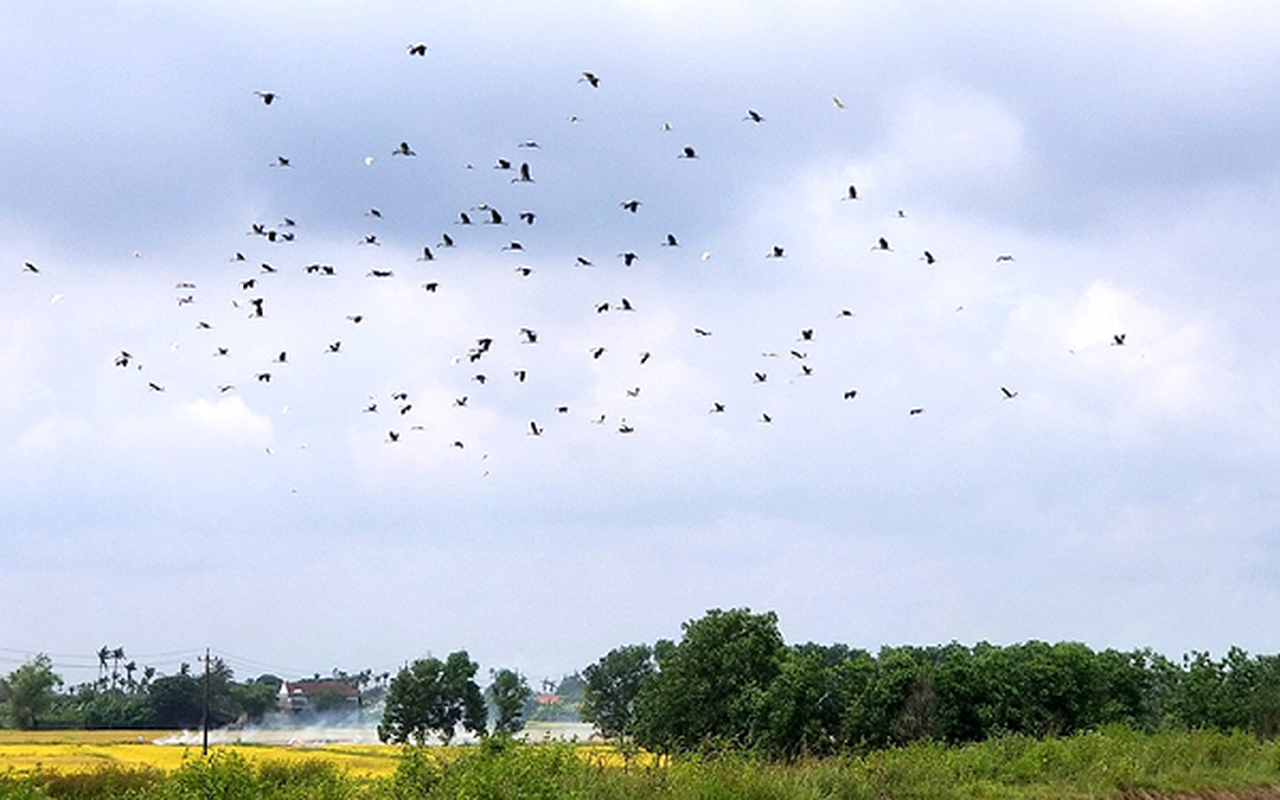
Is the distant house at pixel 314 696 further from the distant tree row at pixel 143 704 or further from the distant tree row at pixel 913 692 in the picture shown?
the distant tree row at pixel 913 692

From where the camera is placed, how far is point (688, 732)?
66.5 m

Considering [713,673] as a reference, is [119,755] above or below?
below

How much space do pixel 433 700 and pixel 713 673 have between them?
4337 cm

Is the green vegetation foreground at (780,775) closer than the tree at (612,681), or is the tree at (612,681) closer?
the green vegetation foreground at (780,775)

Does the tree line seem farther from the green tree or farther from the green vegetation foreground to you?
the green vegetation foreground

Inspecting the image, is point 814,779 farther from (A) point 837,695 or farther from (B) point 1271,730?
(B) point 1271,730

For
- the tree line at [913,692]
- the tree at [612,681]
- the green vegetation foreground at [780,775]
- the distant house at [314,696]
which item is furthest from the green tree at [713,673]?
the distant house at [314,696]

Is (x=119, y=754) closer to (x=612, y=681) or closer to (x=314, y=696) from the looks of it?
(x=612, y=681)

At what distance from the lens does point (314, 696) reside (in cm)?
16488

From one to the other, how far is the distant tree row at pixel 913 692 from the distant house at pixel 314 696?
323 feet

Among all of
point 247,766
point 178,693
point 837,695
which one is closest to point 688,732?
point 837,695

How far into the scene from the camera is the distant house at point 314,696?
6220 inches

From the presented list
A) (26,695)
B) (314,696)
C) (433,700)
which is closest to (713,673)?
(433,700)

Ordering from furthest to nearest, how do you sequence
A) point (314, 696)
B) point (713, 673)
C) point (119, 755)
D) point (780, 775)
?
point (314, 696), point (713, 673), point (119, 755), point (780, 775)
